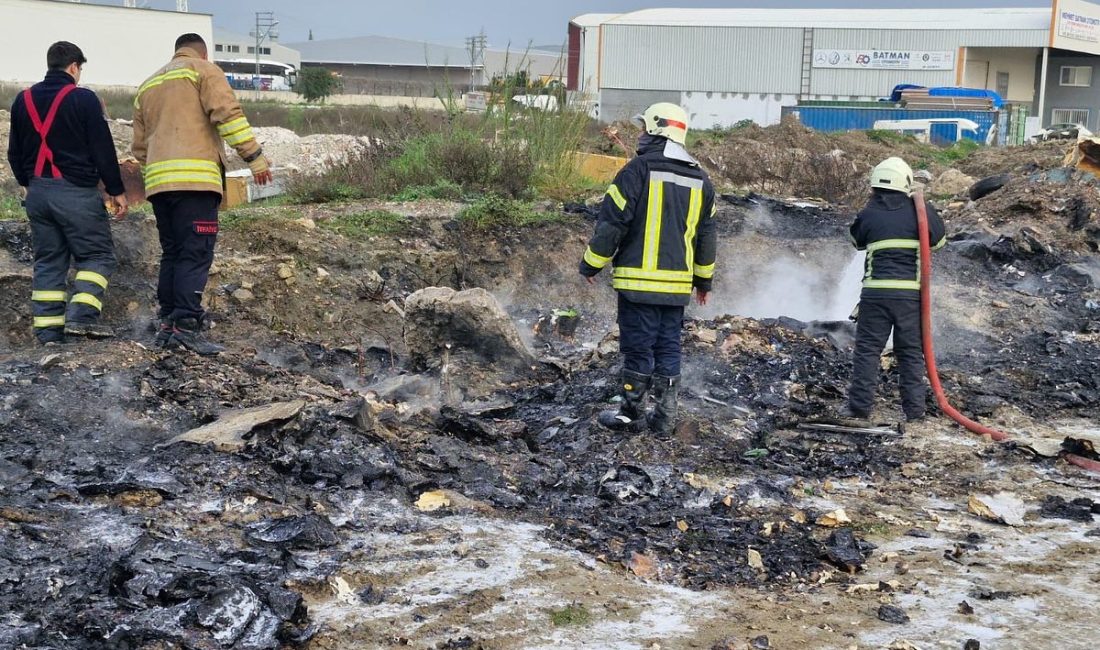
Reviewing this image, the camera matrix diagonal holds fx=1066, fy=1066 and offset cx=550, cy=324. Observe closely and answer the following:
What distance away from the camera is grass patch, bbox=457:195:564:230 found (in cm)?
982

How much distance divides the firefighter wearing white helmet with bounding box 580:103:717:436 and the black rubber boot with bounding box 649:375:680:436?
3.8 inches

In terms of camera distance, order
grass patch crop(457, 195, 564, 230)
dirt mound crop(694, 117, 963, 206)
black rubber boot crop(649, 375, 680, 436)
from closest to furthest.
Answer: black rubber boot crop(649, 375, 680, 436) < grass patch crop(457, 195, 564, 230) < dirt mound crop(694, 117, 963, 206)

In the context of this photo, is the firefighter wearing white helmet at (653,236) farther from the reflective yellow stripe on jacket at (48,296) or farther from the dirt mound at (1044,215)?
the dirt mound at (1044,215)

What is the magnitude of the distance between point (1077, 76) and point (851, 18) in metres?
9.43

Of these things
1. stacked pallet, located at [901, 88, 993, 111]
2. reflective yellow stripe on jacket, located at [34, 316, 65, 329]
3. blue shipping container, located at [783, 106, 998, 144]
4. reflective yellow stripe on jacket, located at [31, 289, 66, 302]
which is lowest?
reflective yellow stripe on jacket, located at [34, 316, 65, 329]

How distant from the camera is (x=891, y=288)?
245 inches

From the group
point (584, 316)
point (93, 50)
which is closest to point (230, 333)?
point (584, 316)

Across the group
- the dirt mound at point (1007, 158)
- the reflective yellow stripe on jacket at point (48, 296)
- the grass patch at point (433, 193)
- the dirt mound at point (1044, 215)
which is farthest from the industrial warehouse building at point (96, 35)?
the reflective yellow stripe on jacket at point (48, 296)

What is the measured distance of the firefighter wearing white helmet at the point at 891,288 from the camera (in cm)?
621

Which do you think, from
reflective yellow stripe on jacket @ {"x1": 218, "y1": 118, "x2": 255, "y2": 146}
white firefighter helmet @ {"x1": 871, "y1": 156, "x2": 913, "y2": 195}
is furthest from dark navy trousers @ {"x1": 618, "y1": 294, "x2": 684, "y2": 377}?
reflective yellow stripe on jacket @ {"x1": 218, "y1": 118, "x2": 255, "y2": 146}

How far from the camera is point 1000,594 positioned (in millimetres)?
3912

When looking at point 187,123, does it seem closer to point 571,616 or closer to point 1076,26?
point 571,616

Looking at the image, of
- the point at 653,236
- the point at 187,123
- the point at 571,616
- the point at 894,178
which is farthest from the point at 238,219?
the point at 571,616

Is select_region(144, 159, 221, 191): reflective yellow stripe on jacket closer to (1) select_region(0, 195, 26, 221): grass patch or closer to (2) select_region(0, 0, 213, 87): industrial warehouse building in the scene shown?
(1) select_region(0, 195, 26, 221): grass patch
